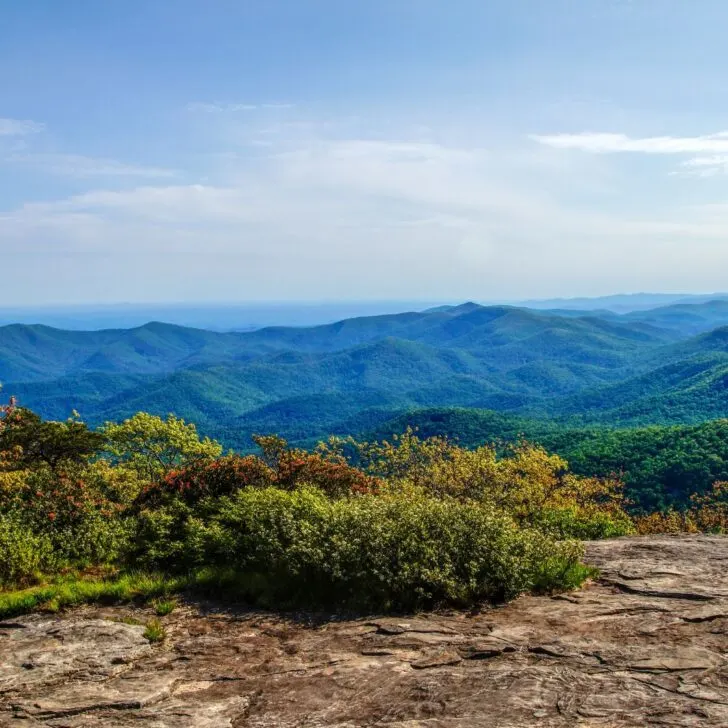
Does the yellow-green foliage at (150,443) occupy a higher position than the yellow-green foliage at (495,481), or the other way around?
the yellow-green foliage at (150,443)

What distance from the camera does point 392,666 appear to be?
32.6ft

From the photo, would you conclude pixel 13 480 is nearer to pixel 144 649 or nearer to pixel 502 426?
pixel 144 649

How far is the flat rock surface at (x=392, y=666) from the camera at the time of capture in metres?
8.51

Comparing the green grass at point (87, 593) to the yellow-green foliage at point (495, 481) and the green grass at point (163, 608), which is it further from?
the yellow-green foliage at point (495, 481)

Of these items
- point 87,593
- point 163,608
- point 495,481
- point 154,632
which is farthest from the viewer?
point 495,481

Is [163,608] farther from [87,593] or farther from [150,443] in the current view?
[150,443]

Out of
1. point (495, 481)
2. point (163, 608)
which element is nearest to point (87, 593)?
point (163, 608)

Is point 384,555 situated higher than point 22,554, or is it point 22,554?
point 384,555

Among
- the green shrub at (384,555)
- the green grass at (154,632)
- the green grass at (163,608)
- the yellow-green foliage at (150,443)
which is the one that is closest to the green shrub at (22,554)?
the green shrub at (384,555)

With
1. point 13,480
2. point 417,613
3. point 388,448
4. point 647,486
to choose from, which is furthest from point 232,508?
point 647,486

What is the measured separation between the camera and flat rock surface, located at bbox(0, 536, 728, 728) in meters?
8.51

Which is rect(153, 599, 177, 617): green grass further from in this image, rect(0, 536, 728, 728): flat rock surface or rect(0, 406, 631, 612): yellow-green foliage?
rect(0, 536, 728, 728): flat rock surface

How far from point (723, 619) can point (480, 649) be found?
4.93m

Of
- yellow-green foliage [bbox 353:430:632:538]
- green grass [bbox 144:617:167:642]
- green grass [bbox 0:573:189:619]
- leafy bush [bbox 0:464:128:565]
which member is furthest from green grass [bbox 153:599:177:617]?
yellow-green foliage [bbox 353:430:632:538]
